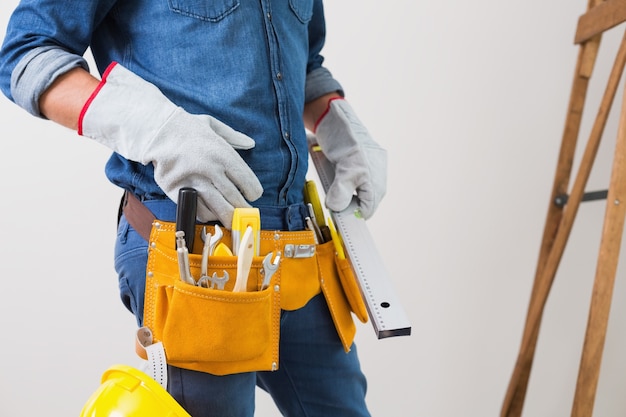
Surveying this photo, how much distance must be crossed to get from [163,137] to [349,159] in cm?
45

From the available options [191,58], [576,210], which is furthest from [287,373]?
[576,210]

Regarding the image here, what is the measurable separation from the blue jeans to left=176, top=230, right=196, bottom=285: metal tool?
70 mm

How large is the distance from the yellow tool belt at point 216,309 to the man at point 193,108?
0.09 feet

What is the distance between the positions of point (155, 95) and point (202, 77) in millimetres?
84

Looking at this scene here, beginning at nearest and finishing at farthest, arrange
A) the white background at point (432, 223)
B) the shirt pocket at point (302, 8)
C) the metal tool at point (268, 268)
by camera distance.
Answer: the metal tool at point (268, 268) < the shirt pocket at point (302, 8) < the white background at point (432, 223)

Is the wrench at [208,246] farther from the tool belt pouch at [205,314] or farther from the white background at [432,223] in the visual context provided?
the white background at [432,223]

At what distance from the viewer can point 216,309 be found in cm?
73

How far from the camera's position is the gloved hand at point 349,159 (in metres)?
1.07

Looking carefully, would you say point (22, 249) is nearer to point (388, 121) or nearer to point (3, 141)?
point (3, 141)

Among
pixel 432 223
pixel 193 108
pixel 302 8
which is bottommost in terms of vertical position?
pixel 432 223

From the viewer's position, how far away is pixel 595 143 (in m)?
1.43

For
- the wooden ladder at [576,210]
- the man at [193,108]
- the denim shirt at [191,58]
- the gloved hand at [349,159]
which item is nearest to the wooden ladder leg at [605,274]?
the wooden ladder at [576,210]

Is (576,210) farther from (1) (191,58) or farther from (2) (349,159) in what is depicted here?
(1) (191,58)

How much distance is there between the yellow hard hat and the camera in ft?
2.24
